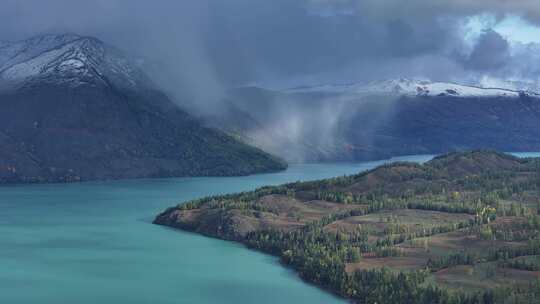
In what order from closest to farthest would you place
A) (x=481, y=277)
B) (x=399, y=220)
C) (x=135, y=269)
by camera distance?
1. (x=481, y=277)
2. (x=135, y=269)
3. (x=399, y=220)

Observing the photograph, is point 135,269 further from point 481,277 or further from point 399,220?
point 399,220

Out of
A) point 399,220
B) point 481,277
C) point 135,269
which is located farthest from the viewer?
point 399,220

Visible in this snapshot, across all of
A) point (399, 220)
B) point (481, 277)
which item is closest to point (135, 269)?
point (481, 277)

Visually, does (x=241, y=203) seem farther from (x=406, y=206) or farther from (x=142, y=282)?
(x=142, y=282)

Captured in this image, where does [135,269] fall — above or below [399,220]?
below

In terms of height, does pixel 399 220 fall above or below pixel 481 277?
above

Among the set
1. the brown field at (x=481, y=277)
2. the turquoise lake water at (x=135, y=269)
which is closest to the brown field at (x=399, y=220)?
the turquoise lake water at (x=135, y=269)

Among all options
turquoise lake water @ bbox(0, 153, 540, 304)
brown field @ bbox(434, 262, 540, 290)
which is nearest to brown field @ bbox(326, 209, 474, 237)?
turquoise lake water @ bbox(0, 153, 540, 304)

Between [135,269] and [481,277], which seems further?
[135,269]

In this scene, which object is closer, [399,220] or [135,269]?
[135,269]

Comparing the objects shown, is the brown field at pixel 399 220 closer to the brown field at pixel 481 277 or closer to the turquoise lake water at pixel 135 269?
the turquoise lake water at pixel 135 269

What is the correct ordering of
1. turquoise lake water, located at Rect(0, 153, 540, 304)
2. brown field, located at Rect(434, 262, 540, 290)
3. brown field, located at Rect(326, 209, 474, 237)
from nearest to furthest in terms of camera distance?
turquoise lake water, located at Rect(0, 153, 540, 304)
brown field, located at Rect(434, 262, 540, 290)
brown field, located at Rect(326, 209, 474, 237)

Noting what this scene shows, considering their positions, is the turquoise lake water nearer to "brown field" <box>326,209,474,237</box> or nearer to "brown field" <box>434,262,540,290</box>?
"brown field" <box>434,262,540,290</box>
